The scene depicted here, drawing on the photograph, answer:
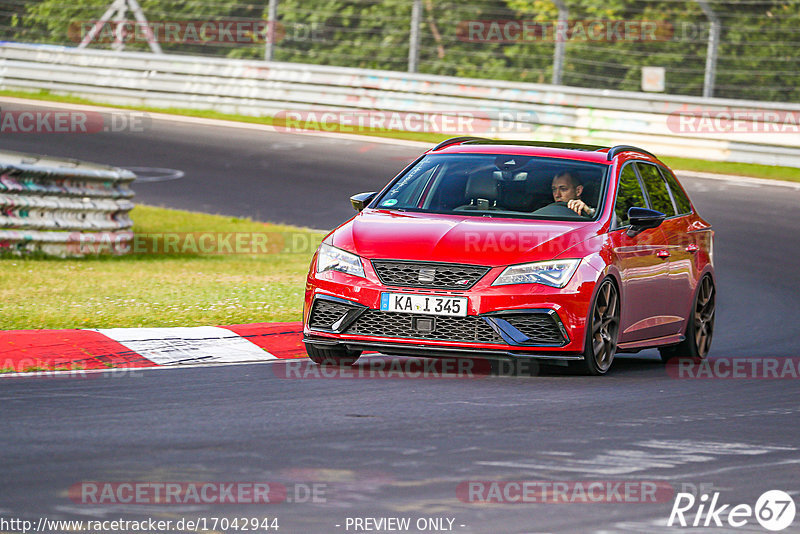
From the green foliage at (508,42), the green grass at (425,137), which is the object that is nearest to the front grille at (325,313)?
the green grass at (425,137)

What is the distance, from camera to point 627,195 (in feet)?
33.5

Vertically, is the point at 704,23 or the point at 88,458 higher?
the point at 704,23

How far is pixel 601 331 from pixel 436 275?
1200 millimetres

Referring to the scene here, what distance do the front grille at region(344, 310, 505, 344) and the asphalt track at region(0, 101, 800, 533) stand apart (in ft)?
0.93

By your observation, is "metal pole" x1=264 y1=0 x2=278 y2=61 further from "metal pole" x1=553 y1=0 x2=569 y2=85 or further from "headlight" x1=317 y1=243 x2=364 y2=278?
"headlight" x1=317 y1=243 x2=364 y2=278

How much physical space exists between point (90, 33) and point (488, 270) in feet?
77.7

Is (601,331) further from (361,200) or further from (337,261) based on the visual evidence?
(361,200)

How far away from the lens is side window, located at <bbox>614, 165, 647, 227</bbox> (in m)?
9.92

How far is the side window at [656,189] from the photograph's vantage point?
1073cm

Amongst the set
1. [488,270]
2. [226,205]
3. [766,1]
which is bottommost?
[226,205]

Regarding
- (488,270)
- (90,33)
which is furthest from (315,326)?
(90,33)

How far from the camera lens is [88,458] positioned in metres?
6.10

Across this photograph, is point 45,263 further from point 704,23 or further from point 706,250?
point 704,23

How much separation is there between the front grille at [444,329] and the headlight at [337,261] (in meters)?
0.31
